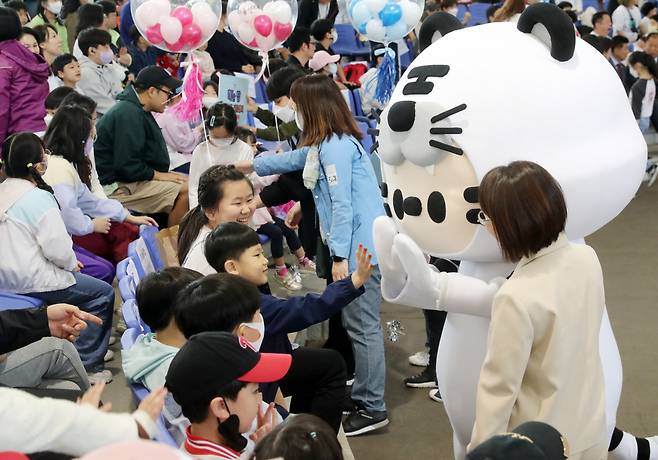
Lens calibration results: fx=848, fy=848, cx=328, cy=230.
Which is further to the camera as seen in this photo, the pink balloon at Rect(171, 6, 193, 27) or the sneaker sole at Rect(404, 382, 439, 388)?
the pink balloon at Rect(171, 6, 193, 27)

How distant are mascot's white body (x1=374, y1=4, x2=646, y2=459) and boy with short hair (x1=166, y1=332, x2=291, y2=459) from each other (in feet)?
1.96

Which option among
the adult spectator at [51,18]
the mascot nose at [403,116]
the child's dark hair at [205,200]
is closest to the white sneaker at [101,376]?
the child's dark hair at [205,200]

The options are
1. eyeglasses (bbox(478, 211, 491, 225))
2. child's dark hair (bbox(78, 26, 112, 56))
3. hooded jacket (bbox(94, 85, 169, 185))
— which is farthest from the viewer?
child's dark hair (bbox(78, 26, 112, 56))

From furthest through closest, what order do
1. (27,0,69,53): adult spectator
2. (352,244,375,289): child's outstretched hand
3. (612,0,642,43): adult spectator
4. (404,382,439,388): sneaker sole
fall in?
(612,0,642,43): adult spectator → (27,0,69,53): adult spectator → (404,382,439,388): sneaker sole → (352,244,375,289): child's outstretched hand

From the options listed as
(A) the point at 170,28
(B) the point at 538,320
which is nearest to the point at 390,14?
(A) the point at 170,28

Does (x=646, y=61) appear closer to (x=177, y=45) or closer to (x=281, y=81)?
(x=281, y=81)

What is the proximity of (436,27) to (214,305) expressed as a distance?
123 centimetres

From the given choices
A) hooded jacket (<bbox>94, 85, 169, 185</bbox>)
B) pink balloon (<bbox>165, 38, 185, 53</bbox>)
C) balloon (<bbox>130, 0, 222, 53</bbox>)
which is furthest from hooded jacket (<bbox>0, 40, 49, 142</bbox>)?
pink balloon (<bbox>165, 38, 185, 53</bbox>)

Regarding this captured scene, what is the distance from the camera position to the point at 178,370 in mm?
2047

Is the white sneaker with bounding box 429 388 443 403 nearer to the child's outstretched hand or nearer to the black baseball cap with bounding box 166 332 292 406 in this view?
the child's outstretched hand

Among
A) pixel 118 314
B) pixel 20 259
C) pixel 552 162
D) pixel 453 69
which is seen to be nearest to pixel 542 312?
pixel 552 162

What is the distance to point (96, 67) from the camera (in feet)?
20.3

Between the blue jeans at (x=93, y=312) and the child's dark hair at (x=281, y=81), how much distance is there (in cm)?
149

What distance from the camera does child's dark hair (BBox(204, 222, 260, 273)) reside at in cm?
292
